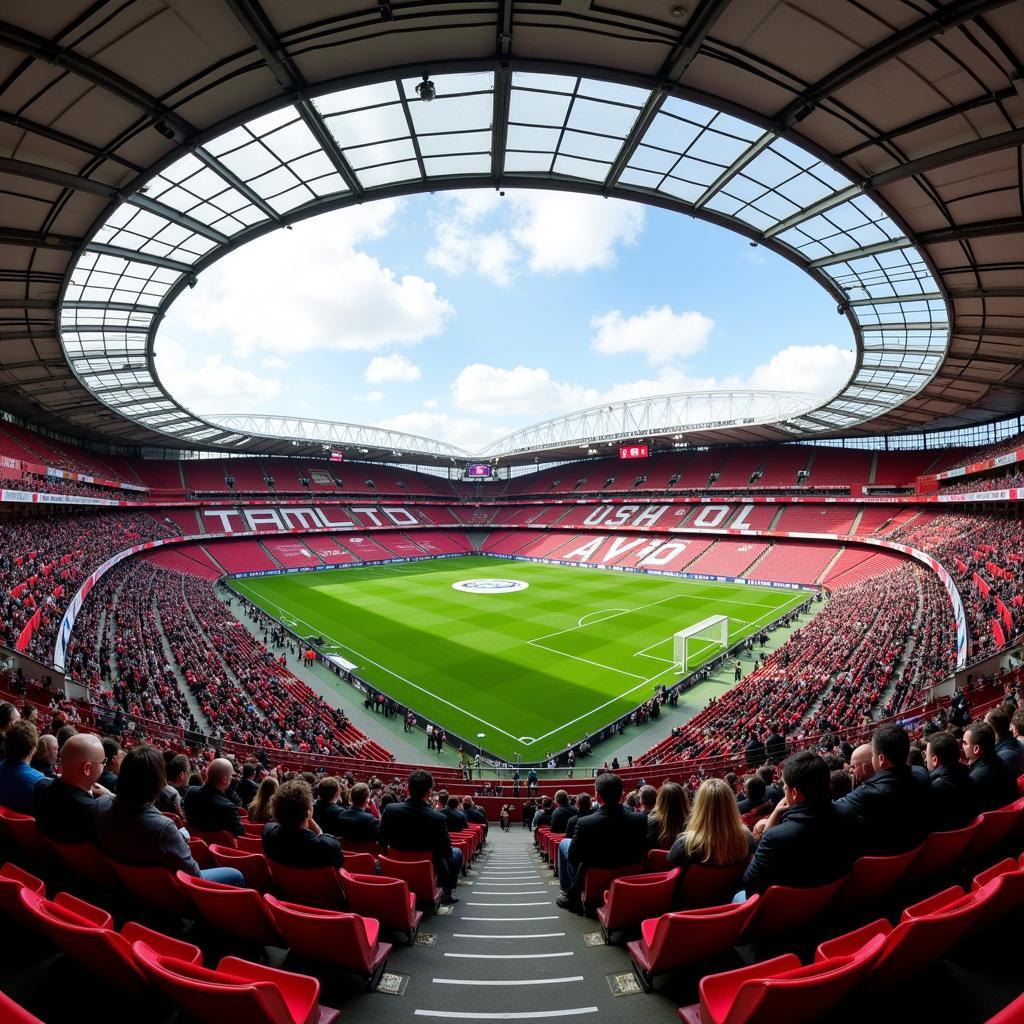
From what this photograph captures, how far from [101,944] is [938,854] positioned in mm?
5320

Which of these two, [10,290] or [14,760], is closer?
[14,760]

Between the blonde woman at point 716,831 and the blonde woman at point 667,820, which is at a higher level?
the blonde woman at point 716,831

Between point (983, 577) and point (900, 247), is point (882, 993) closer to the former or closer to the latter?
point (900, 247)

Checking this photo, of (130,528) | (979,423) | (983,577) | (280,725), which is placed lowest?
(280,725)

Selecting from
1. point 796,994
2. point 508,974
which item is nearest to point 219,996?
point 796,994

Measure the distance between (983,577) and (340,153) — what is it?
2761 cm

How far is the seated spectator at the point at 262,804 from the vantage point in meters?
5.84

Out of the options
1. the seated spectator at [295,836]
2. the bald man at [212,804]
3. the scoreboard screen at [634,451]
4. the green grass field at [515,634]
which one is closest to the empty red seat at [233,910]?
the seated spectator at [295,836]

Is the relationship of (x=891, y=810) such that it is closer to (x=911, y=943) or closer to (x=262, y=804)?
(x=911, y=943)

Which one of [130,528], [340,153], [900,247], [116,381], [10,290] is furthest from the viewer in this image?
[130,528]

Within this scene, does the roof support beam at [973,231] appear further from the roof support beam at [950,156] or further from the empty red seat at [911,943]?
the empty red seat at [911,943]

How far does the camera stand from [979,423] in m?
41.9

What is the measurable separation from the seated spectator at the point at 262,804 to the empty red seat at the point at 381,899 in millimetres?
2105

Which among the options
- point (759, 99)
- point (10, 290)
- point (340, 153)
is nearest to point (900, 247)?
point (759, 99)
